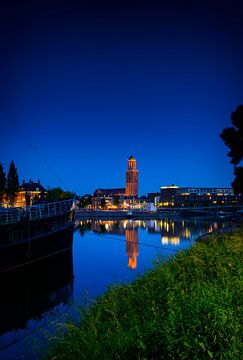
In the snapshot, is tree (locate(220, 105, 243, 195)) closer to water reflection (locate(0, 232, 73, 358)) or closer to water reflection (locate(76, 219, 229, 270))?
water reflection (locate(76, 219, 229, 270))

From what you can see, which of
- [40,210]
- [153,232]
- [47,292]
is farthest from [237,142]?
[153,232]

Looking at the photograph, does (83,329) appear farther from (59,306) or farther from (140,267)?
(140,267)

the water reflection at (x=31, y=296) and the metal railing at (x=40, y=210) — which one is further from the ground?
the metal railing at (x=40, y=210)

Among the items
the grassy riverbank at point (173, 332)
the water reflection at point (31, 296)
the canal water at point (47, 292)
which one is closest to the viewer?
the grassy riverbank at point (173, 332)

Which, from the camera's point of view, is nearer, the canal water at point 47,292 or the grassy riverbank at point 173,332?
the grassy riverbank at point 173,332

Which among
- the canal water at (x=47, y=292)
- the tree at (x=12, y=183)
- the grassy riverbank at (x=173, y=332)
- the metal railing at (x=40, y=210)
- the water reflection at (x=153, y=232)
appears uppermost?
the tree at (x=12, y=183)

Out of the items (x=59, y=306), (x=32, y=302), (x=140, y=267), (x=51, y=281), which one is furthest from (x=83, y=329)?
(x=140, y=267)

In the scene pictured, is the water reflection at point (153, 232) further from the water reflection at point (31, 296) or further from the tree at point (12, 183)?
the tree at point (12, 183)

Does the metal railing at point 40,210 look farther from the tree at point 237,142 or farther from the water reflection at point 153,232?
the tree at point 237,142

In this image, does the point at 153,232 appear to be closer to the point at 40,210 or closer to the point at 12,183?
the point at 12,183

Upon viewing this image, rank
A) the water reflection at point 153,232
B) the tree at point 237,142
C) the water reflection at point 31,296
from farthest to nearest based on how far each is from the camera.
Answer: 1. the water reflection at point 153,232
2. the tree at point 237,142
3. the water reflection at point 31,296

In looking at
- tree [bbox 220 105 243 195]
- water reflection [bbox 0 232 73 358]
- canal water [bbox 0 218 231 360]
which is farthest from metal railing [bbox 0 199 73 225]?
tree [bbox 220 105 243 195]

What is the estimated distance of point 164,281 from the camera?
1190 centimetres

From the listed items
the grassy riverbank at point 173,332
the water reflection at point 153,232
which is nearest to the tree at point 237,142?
the water reflection at point 153,232
